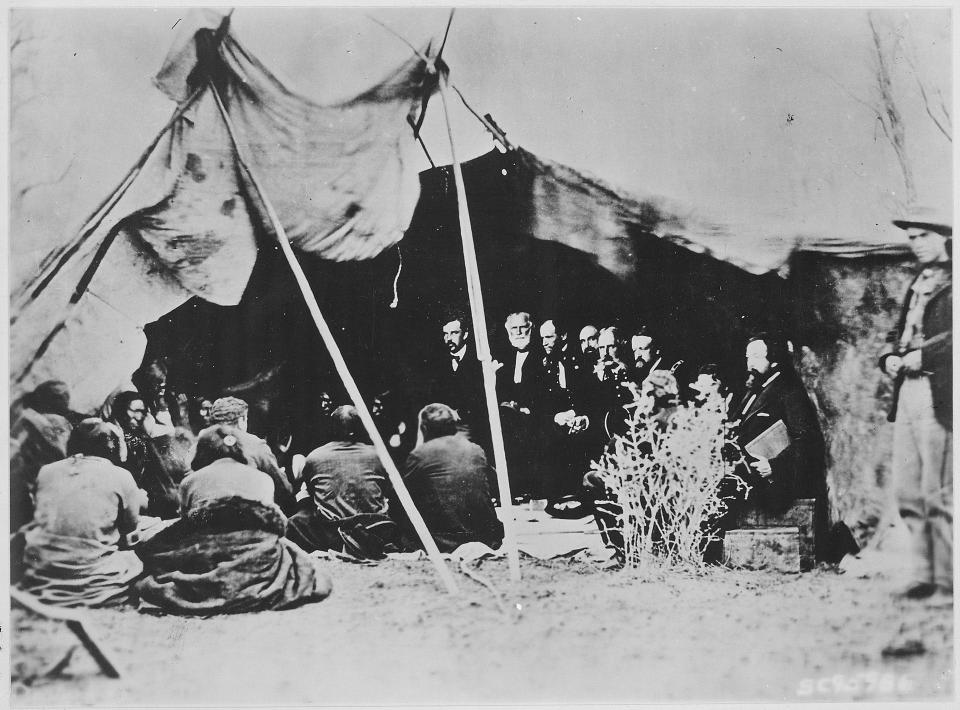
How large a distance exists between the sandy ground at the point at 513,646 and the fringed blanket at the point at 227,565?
0.07 meters

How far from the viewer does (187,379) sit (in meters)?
3.48

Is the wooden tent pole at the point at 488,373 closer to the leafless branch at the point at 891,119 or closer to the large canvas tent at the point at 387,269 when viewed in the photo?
the large canvas tent at the point at 387,269

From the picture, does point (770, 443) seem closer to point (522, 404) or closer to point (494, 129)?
point (522, 404)

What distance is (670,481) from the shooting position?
11.5ft

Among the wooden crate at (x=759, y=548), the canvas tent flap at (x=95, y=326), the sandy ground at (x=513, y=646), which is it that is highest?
the canvas tent flap at (x=95, y=326)

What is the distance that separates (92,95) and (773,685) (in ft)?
12.8

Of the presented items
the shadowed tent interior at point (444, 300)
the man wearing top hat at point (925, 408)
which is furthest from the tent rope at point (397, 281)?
the man wearing top hat at point (925, 408)

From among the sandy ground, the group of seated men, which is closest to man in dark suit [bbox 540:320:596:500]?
the group of seated men

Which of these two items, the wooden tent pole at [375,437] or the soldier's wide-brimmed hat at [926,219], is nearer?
the wooden tent pole at [375,437]

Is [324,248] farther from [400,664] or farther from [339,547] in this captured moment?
[400,664]

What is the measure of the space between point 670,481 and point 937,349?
52.4 inches

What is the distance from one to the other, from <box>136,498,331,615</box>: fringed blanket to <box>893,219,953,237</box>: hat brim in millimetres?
2989

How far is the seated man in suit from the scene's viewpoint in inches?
138

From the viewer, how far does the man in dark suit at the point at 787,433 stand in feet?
11.5
